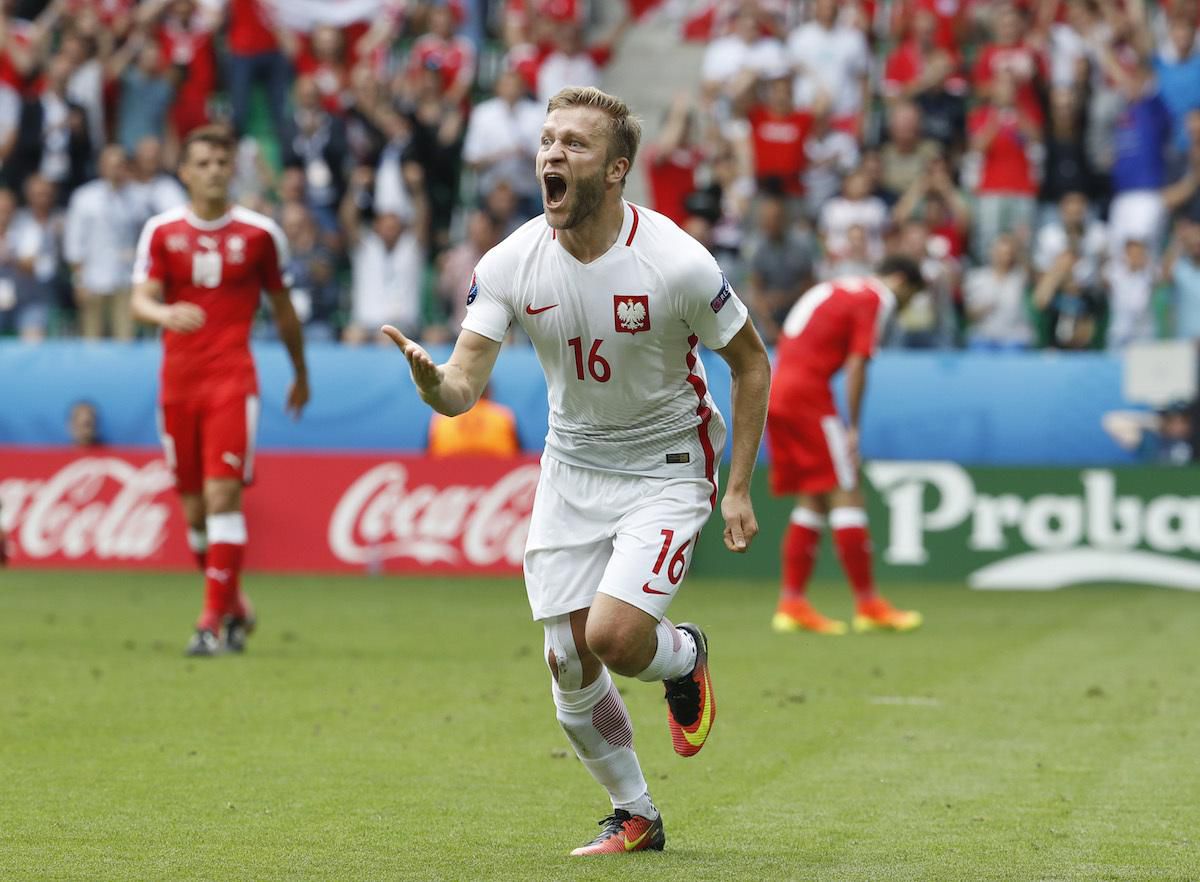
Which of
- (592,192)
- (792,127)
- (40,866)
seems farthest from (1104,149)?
(40,866)

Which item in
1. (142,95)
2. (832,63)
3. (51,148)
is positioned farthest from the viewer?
(142,95)

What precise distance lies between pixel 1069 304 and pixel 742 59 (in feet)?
14.1

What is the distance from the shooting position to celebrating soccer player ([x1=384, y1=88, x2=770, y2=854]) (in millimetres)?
5680

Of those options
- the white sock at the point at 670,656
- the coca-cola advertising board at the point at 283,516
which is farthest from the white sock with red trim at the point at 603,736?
the coca-cola advertising board at the point at 283,516

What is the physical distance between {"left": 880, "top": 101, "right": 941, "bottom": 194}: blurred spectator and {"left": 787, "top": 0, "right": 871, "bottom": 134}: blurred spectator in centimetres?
66

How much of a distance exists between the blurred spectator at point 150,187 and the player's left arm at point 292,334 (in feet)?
28.4

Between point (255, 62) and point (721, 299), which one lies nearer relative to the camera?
point (721, 299)

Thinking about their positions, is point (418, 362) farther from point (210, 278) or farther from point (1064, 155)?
point (1064, 155)

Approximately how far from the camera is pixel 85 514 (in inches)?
683

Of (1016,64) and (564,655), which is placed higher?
(1016,64)

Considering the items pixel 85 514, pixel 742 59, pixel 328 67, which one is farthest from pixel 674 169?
pixel 85 514

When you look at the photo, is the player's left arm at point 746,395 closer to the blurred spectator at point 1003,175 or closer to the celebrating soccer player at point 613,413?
the celebrating soccer player at point 613,413

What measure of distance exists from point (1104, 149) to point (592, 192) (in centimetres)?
1516

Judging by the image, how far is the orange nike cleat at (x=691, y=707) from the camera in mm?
6012
